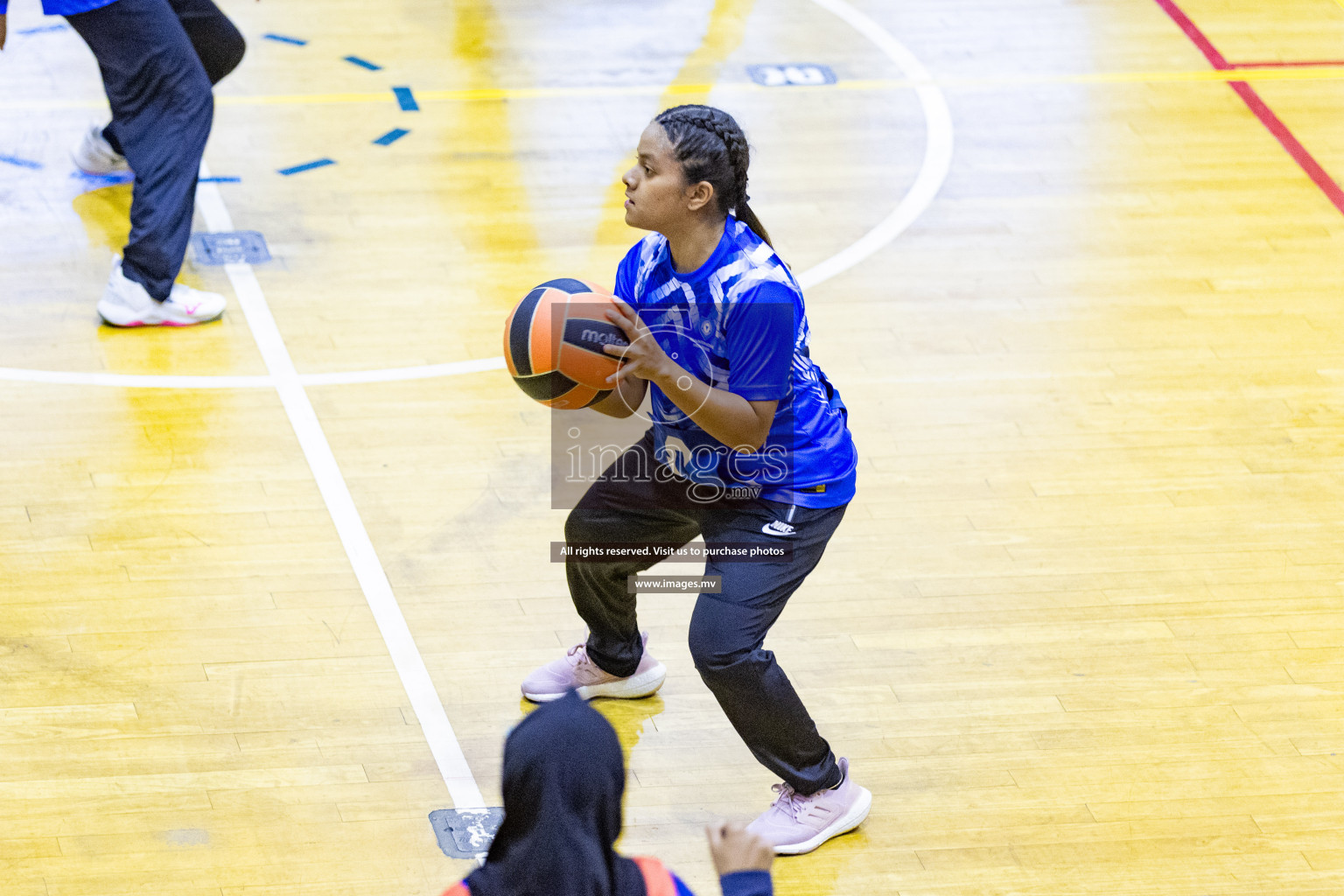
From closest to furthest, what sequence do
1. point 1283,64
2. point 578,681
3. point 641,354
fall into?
point 641,354 < point 578,681 < point 1283,64

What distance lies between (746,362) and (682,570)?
1.69 meters

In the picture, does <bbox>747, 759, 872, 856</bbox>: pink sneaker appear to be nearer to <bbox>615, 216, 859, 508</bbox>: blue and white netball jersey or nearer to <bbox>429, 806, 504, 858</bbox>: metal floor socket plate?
<bbox>429, 806, 504, 858</bbox>: metal floor socket plate

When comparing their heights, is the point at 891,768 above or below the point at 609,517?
below

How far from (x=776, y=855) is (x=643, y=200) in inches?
66.4

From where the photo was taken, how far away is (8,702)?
413 cm

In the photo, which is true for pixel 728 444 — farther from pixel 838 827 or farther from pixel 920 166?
pixel 920 166

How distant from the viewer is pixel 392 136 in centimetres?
705

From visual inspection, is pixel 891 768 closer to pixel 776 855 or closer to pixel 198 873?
pixel 776 855

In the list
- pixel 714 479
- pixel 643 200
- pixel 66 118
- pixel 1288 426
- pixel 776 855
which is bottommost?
pixel 66 118

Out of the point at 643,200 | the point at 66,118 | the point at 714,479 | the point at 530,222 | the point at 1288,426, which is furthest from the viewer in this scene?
the point at 66,118

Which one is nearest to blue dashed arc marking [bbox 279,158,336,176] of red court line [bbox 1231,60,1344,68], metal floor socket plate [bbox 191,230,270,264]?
metal floor socket plate [bbox 191,230,270,264]

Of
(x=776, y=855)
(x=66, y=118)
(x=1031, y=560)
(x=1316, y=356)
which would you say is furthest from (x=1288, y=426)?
(x=66, y=118)

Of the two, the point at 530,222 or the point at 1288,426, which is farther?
the point at 530,222

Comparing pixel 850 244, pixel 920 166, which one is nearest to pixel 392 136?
pixel 850 244
